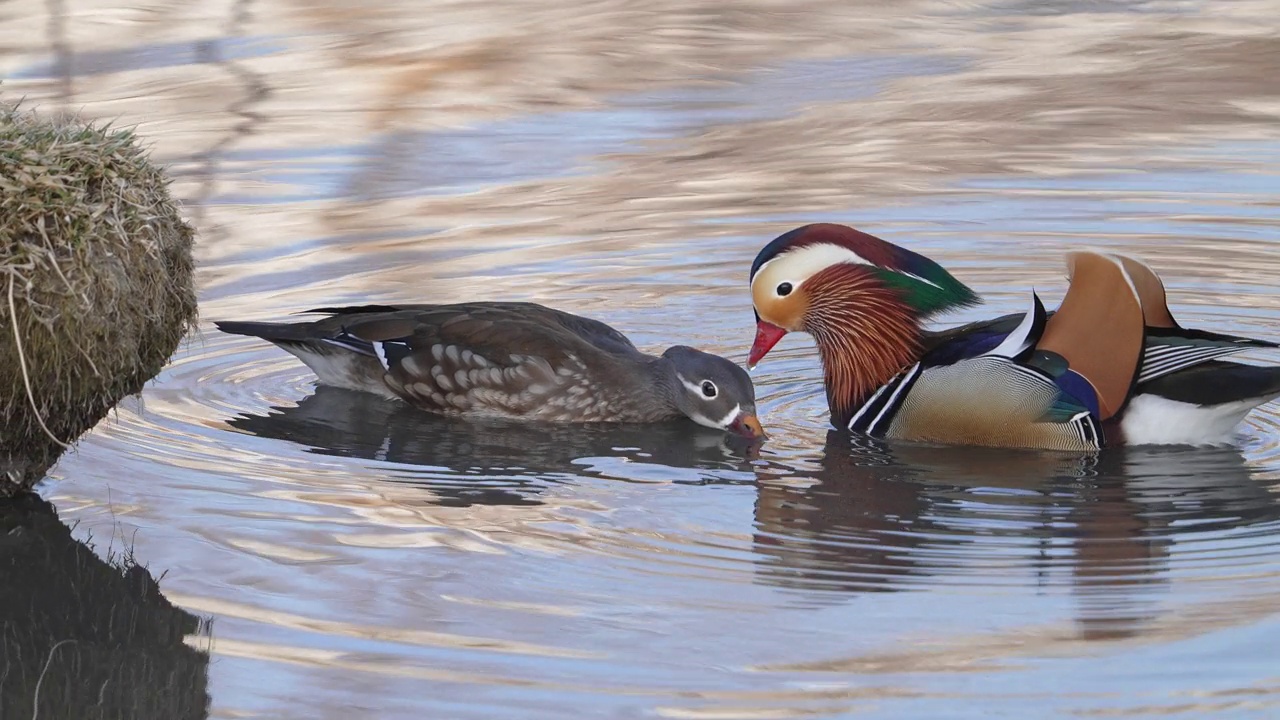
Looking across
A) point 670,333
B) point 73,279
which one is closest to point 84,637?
point 73,279

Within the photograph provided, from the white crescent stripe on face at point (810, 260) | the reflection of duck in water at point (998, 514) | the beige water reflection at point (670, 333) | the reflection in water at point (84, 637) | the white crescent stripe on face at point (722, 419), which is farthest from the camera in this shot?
the white crescent stripe on face at point (810, 260)

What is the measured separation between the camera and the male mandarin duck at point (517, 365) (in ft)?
25.1

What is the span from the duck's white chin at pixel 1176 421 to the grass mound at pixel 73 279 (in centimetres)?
341

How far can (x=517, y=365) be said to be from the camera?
7.82m

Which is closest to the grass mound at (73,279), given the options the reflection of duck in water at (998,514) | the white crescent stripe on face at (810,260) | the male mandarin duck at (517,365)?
the male mandarin duck at (517,365)

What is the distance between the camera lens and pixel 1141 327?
22.2 ft

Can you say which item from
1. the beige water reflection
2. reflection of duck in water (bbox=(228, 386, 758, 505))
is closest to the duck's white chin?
the beige water reflection

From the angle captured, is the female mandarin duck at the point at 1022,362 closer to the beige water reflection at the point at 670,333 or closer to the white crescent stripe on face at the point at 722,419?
the beige water reflection at the point at 670,333

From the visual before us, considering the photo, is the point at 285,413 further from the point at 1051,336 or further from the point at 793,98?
the point at 793,98

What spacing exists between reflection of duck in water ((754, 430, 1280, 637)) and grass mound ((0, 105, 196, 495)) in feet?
6.77

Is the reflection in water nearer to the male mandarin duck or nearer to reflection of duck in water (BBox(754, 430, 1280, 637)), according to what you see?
reflection of duck in water (BBox(754, 430, 1280, 637))

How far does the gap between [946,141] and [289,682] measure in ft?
27.9

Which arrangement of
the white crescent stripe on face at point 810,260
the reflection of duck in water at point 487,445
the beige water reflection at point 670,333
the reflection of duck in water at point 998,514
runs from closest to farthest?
the beige water reflection at point 670,333 < the reflection of duck in water at point 998,514 < the reflection of duck in water at point 487,445 < the white crescent stripe on face at point 810,260

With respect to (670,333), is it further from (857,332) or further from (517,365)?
(857,332)
